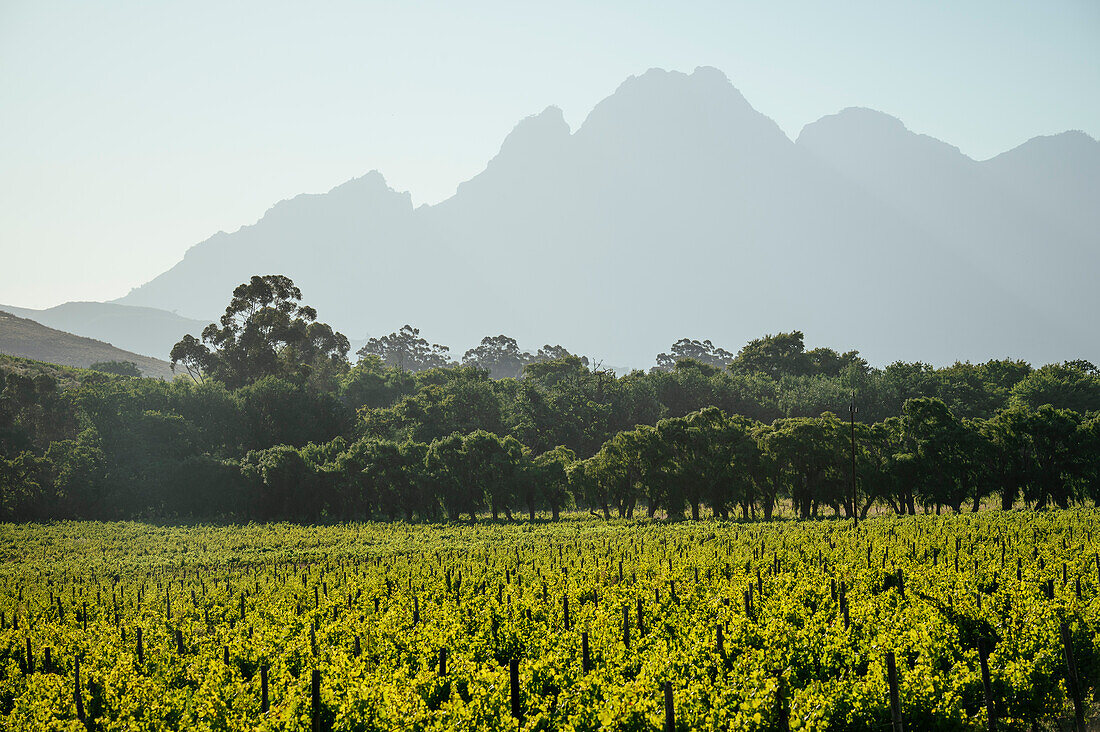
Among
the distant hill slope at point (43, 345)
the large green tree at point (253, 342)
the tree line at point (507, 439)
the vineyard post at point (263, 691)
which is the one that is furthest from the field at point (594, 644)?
the distant hill slope at point (43, 345)

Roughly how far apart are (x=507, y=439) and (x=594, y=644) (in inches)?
1891

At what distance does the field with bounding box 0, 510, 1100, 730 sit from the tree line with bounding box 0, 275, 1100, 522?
20190mm

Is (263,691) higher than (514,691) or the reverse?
the reverse

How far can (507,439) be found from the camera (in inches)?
2496

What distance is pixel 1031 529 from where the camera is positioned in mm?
32812

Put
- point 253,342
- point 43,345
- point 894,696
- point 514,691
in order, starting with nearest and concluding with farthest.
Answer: point 894,696, point 514,691, point 253,342, point 43,345

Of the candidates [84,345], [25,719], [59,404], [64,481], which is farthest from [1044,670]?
[84,345]

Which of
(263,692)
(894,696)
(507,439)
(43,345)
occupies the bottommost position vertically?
(263,692)

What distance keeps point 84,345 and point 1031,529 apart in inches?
9004

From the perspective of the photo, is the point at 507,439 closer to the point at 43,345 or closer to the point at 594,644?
the point at 594,644

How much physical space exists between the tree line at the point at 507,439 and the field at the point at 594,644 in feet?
66.2

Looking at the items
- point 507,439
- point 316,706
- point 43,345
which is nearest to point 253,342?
point 507,439

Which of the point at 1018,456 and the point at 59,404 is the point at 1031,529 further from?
the point at 59,404

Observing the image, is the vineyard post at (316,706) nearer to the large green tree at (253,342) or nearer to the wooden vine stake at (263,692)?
the wooden vine stake at (263,692)
